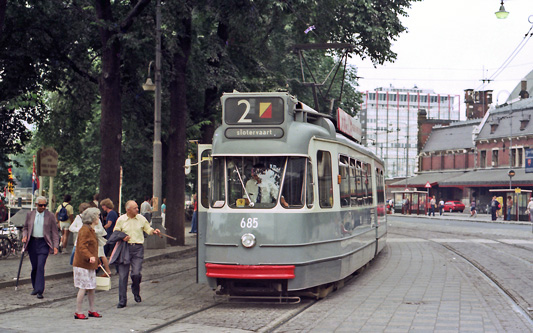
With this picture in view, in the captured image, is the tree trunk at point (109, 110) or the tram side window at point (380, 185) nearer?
the tram side window at point (380, 185)

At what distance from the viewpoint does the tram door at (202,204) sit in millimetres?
11720

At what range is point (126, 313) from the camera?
10742 mm

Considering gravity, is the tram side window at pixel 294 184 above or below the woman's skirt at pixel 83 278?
above

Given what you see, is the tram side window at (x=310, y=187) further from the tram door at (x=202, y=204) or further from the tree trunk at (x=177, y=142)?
the tree trunk at (x=177, y=142)

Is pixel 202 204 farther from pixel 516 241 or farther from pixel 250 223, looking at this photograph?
pixel 516 241

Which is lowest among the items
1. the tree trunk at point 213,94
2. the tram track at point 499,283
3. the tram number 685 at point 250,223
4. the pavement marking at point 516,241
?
the tram track at point 499,283

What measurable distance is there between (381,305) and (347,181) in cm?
283

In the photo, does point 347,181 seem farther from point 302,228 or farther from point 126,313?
point 126,313

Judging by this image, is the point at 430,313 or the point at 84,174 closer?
the point at 430,313

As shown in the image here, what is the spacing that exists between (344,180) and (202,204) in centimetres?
275

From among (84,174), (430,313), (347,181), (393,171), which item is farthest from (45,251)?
(393,171)

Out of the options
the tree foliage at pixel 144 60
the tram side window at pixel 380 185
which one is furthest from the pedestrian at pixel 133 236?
the tram side window at pixel 380 185

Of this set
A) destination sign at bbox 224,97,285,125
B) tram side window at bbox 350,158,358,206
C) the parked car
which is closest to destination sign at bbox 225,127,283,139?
destination sign at bbox 224,97,285,125

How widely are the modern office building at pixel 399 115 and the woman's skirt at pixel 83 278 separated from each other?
149481 mm
